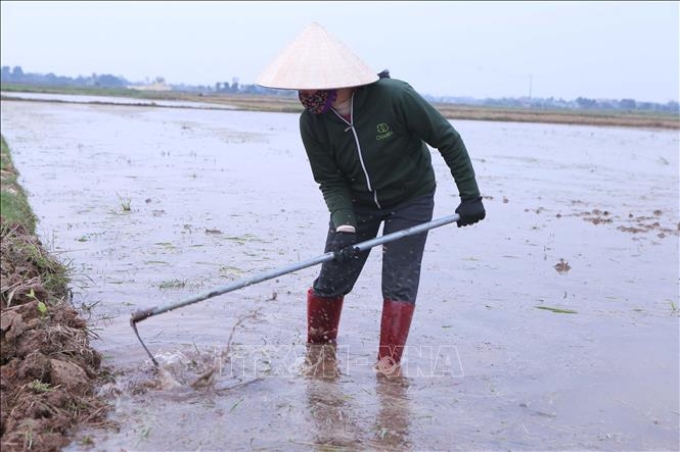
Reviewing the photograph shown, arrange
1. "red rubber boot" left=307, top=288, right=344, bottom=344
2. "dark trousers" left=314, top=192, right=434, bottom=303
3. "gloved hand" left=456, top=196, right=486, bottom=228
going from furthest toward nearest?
"red rubber boot" left=307, top=288, right=344, bottom=344
"dark trousers" left=314, top=192, right=434, bottom=303
"gloved hand" left=456, top=196, right=486, bottom=228

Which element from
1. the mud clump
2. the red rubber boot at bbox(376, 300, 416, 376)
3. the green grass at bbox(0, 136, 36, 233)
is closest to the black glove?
the red rubber boot at bbox(376, 300, 416, 376)

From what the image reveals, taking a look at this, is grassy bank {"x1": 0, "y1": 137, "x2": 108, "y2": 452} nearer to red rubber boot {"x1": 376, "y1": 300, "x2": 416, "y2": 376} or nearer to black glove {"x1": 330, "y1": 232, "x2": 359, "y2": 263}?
black glove {"x1": 330, "y1": 232, "x2": 359, "y2": 263}

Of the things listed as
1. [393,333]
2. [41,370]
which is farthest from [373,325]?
[41,370]

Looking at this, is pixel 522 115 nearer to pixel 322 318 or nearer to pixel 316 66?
pixel 322 318

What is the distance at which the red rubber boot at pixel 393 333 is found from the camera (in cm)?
421

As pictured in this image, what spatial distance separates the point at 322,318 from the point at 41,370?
1.73m

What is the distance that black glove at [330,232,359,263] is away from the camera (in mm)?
4086

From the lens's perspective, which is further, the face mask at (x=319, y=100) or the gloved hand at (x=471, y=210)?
the gloved hand at (x=471, y=210)

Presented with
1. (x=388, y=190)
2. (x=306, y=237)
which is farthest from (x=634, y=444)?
(x=306, y=237)

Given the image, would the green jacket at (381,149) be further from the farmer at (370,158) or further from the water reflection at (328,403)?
the water reflection at (328,403)

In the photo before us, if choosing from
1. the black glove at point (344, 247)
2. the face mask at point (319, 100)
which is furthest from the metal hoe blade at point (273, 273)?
the face mask at point (319, 100)

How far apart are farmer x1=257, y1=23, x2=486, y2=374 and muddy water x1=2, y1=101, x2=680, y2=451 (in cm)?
52

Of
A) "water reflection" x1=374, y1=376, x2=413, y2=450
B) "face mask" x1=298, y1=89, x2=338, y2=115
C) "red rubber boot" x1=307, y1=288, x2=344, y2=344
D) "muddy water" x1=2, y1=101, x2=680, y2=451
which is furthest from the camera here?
"red rubber boot" x1=307, y1=288, x2=344, y2=344

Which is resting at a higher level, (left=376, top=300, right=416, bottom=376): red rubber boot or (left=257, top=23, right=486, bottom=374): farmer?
(left=257, top=23, right=486, bottom=374): farmer
